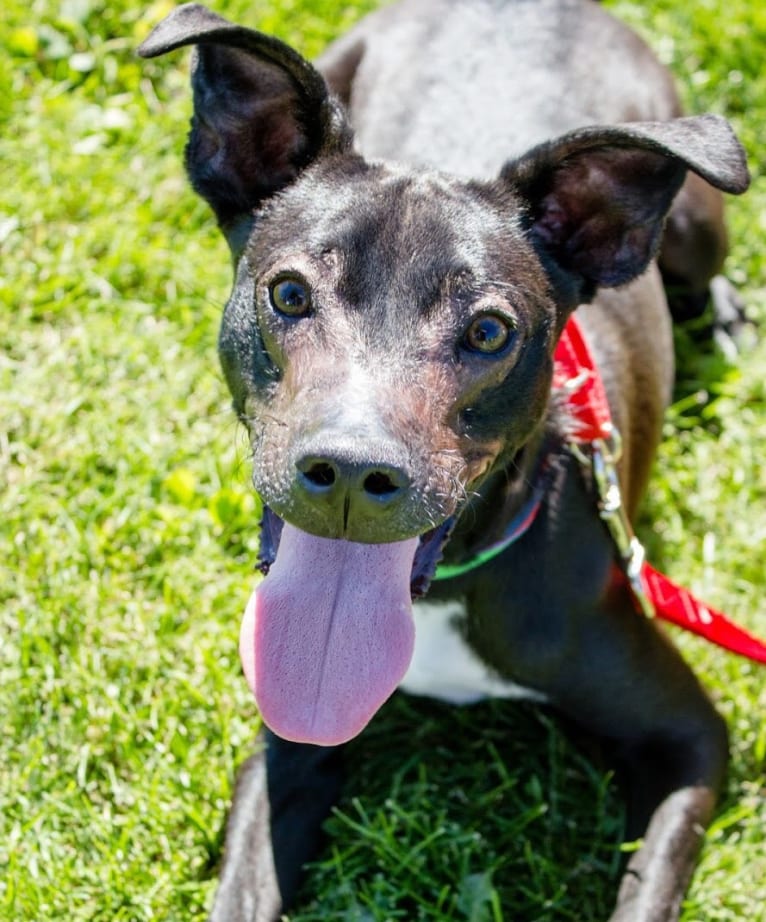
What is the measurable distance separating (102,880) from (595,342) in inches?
89.1

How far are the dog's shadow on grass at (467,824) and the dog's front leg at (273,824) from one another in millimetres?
94

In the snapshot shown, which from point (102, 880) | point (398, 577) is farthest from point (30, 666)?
point (398, 577)

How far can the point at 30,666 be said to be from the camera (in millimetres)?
4684

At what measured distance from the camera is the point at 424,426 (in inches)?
129

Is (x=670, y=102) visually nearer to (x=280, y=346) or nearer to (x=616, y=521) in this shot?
(x=616, y=521)

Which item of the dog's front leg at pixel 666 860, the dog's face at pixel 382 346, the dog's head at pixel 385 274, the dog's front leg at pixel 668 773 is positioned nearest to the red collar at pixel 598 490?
the dog's front leg at pixel 668 773

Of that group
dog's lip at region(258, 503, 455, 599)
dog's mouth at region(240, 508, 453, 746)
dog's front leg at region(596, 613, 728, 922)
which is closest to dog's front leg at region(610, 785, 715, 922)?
dog's front leg at region(596, 613, 728, 922)

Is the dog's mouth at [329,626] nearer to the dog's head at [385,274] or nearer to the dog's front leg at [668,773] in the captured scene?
the dog's head at [385,274]

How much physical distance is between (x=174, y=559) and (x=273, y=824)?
1.20 m

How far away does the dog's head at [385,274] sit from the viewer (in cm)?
322

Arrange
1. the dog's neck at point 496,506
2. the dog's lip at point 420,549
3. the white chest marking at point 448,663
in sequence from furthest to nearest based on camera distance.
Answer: the white chest marking at point 448,663 < the dog's neck at point 496,506 < the dog's lip at point 420,549

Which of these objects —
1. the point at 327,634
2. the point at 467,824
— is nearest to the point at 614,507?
the point at 327,634

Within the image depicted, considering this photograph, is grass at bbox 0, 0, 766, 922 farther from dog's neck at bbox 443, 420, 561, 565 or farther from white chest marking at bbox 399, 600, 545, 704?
dog's neck at bbox 443, 420, 561, 565

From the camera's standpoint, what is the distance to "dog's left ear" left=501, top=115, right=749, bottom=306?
372 cm
